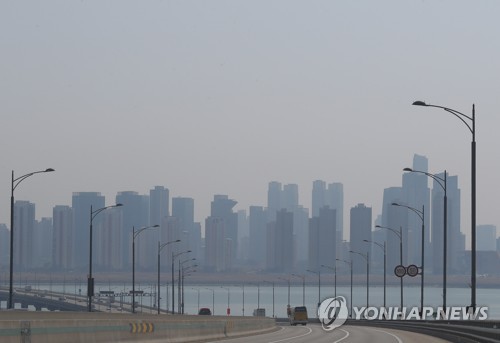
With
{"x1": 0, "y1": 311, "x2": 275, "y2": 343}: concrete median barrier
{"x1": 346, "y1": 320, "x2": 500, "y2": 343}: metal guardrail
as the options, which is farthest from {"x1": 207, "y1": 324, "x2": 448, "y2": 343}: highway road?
{"x1": 0, "y1": 311, "x2": 275, "y2": 343}: concrete median barrier

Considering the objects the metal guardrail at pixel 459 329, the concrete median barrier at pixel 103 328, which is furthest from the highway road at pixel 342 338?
the concrete median barrier at pixel 103 328

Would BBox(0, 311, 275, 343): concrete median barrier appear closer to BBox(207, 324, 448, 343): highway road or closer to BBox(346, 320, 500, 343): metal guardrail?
BBox(207, 324, 448, 343): highway road

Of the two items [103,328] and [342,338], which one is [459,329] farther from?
[103,328]

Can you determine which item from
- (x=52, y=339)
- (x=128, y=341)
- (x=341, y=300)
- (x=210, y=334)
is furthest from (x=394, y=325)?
(x=52, y=339)

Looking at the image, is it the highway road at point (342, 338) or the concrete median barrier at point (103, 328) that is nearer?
the concrete median barrier at point (103, 328)

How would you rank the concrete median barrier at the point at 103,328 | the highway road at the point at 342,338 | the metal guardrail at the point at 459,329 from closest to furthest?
the concrete median barrier at the point at 103,328 < the metal guardrail at the point at 459,329 < the highway road at the point at 342,338

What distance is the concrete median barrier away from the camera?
3112cm

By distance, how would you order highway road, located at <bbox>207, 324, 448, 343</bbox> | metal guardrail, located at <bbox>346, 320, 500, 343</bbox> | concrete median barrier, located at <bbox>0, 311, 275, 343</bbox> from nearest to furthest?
1. concrete median barrier, located at <bbox>0, 311, 275, 343</bbox>
2. metal guardrail, located at <bbox>346, 320, 500, 343</bbox>
3. highway road, located at <bbox>207, 324, 448, 343</bbox>

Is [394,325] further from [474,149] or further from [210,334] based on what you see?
[474,149]

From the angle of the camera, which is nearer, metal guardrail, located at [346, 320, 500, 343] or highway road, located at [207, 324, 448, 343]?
metal guardrail, located at [346, 320, 500, 343]

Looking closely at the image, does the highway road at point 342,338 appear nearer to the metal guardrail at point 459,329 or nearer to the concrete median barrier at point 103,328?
the metal guardrail at point 459,329

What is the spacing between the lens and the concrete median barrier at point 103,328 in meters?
31.1

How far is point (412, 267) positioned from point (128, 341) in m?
50.6

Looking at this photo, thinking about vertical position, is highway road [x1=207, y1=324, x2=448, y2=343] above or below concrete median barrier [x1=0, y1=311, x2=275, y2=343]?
below
